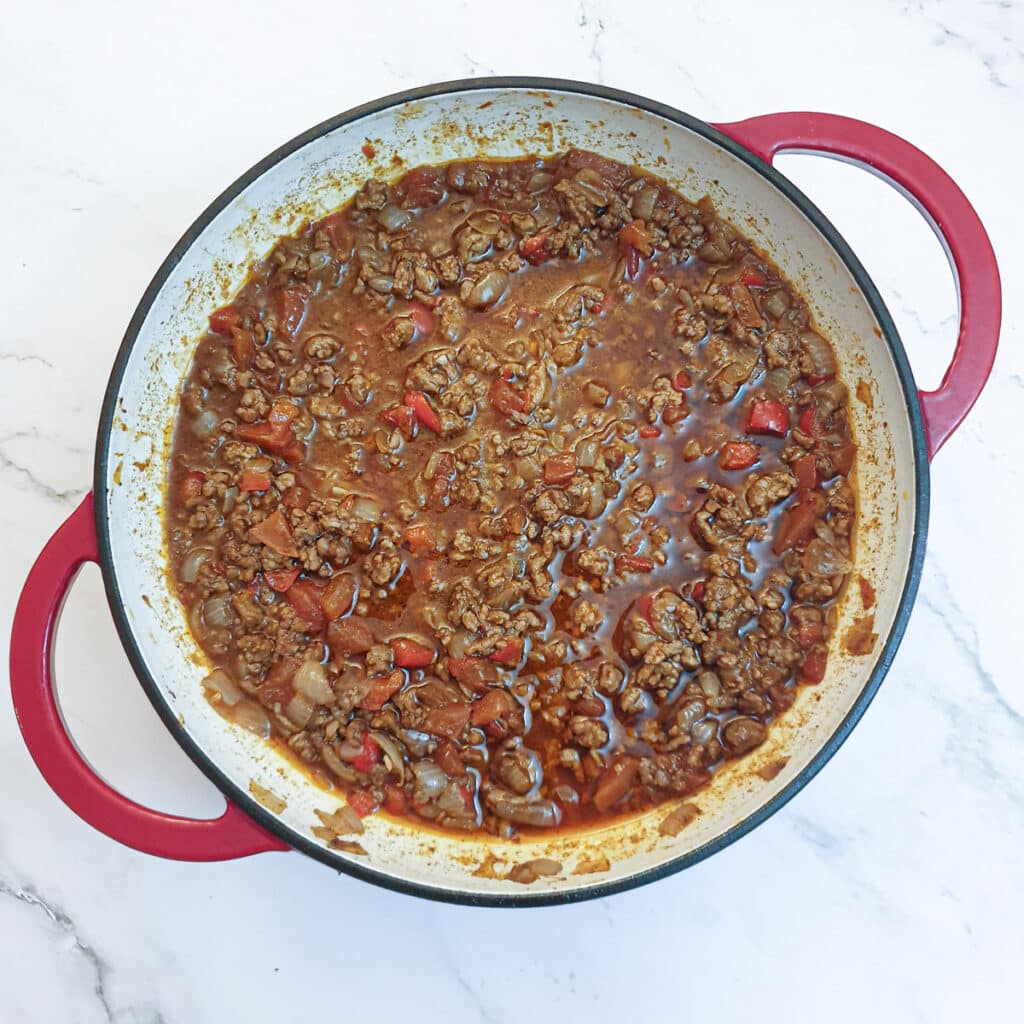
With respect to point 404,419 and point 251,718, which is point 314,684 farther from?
point 404,419

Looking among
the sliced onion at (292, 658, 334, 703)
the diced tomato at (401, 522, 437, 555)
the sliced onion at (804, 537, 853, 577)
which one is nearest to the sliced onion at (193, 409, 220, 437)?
the diced tomato at (401, 522, 437, 555)

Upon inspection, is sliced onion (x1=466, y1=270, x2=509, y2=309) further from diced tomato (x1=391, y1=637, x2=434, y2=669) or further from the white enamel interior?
diced tomato (x1=391, y1=637, x2=434, y2=669)

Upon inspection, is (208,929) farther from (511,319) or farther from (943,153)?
(943,153)

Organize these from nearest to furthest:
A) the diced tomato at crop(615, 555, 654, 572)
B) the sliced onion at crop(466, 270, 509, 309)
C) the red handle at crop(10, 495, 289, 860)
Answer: the red handle at crop(10, 495, 289, 860)
the diced tomato at crop(615, 555, 654, 572)
the sliced onion at crop(466, 270, 509, 309)

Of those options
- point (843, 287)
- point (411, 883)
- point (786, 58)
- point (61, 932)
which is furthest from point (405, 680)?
point (786, 58)

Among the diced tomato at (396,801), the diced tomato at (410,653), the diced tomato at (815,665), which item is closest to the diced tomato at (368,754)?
the diced tomato at (396,801)
